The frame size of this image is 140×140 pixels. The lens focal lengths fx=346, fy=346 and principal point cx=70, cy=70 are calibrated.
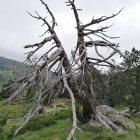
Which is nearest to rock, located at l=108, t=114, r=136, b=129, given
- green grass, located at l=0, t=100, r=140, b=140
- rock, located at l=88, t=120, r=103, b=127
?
green grass, located at l=0, t=100, r=140, b=140

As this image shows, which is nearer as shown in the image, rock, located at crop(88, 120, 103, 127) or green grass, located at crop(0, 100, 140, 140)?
green grass, located at crop(0, 100, 140, 140)

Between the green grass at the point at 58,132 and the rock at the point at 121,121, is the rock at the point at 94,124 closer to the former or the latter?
the green grass at the point at 58,132

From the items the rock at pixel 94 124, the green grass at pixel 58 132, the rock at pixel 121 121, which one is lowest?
the green grass at pixel 58 132

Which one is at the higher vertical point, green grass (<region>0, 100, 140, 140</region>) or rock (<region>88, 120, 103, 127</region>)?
rock (<region>88, 120, 103, 127</region>)

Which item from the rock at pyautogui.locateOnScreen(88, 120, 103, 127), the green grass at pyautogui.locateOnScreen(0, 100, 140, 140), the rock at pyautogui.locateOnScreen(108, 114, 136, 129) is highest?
the rock at pyautogui.locateOnScreen(108, 114, 136, 129)

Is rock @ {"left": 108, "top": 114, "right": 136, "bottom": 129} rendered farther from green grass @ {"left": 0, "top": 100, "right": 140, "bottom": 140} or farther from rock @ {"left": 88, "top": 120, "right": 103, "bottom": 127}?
rock @ {"left": 88, "top": 120, "right": 103, "bottom": 127}

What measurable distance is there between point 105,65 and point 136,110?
36.2 meters

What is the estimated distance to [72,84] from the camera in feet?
81.5

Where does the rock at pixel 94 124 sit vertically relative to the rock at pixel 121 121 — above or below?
below

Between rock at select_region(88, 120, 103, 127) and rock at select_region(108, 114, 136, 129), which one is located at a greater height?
rock at select_region(108, 114, 136, 129)

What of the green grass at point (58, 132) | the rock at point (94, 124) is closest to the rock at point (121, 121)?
the green grass at point (58, 132)

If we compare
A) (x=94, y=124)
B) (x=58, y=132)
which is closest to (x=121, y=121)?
A: (x=94, y=124)

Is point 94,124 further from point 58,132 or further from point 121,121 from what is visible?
point 121,121

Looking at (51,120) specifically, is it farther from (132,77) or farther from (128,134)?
(132,77)
